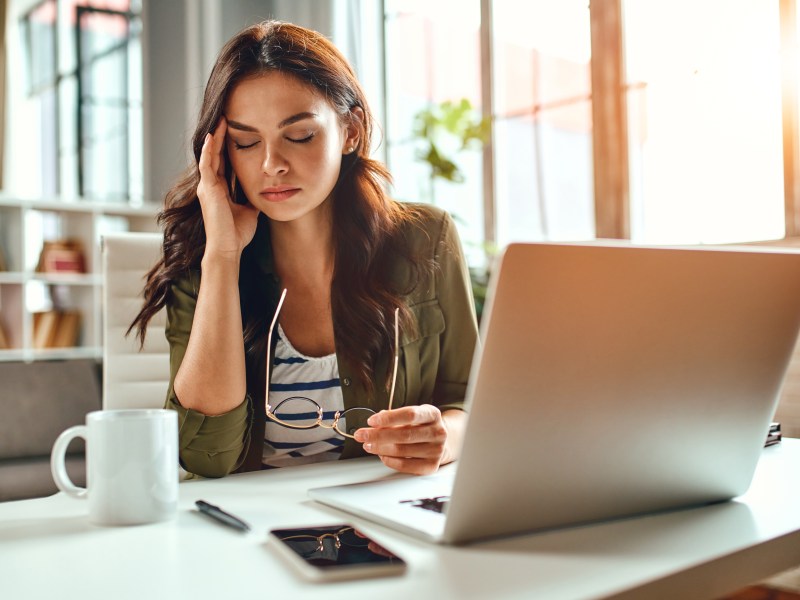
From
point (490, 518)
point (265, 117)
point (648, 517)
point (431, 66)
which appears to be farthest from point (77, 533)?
point (431, 66)

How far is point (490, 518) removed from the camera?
62cm

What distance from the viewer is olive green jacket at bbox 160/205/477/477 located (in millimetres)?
1230

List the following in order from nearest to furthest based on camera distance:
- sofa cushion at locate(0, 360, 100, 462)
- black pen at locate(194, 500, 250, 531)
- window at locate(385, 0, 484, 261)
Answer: black pen at locate(194, 500, 250, 531) < sofa cushion at locate(0, 360, 100, 462) < window at locate(385, 0, 484, 261)

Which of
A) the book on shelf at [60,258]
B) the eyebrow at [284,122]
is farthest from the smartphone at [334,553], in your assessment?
the book on shelf at [60,258]

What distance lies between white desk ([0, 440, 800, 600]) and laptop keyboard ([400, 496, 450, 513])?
61 mm

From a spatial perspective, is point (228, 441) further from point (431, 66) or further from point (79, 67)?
point (79, 67)

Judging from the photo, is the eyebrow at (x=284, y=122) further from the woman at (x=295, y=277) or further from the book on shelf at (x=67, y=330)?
the book on shelf at (x=67, y=330)

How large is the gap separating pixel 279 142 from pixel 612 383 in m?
0.76

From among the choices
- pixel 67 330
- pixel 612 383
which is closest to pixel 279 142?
pixel 612 383

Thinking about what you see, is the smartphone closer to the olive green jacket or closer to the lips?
the olive green jacket

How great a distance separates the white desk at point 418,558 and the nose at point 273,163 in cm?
57

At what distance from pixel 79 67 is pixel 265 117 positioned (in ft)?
18.3

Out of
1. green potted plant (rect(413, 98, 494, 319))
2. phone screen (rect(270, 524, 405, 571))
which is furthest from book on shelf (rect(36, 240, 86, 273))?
phone screen (rect(270, 524, 405, 571))

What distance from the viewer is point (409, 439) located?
895 mm
